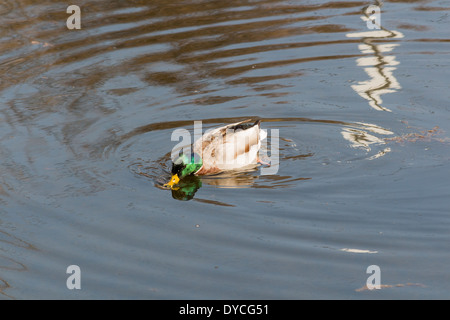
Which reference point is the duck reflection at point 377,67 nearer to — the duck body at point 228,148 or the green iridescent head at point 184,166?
the duck body at point 228,148

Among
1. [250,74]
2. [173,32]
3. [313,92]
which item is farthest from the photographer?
[173,32]

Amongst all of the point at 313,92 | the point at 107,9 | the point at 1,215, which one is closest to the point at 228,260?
the point at 1,215

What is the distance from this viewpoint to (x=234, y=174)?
743 centimetres

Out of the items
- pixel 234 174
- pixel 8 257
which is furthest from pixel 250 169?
pixel 8 257

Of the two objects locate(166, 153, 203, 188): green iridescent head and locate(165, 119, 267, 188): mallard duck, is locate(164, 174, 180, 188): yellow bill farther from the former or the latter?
locate(165, 119, 267, 188): mallard duck

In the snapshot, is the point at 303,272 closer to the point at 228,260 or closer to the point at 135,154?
the point at 228,260

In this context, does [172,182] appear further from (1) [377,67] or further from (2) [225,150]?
(1) [377,67]

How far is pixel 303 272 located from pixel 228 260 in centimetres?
56

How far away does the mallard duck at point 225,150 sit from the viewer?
7387mm

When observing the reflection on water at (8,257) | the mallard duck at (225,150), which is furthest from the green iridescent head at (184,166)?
the reflection on water at (8,257)

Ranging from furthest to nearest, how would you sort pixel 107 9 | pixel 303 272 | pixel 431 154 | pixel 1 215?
pixel 107 9, pixel 431 154, pixel 1 215, pixel 303 272

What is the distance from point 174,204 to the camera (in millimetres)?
6684

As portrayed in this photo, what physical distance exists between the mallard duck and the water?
173 mm

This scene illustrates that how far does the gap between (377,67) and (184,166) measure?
3.56 m
